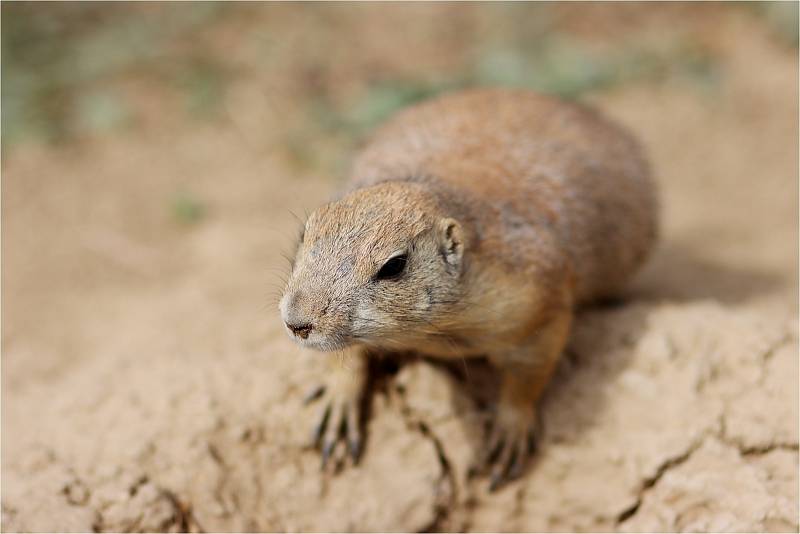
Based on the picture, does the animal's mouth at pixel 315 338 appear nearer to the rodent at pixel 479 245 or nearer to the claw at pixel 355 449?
the rodent at pixel 479 245

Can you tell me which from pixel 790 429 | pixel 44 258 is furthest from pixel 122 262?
pixel 790 429

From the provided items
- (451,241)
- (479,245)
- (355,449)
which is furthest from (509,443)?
(451,241)

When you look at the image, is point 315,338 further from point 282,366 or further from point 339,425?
point 282,366

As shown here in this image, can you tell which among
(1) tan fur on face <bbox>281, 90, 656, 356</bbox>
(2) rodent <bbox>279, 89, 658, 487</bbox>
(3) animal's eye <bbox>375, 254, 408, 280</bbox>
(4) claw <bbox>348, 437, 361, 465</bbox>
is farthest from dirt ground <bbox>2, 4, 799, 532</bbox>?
(3) animal's eye <bbox>375, 254, 408, 280</bbox>

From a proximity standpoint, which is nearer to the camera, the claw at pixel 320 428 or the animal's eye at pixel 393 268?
the animal's eye at pixel 393 268

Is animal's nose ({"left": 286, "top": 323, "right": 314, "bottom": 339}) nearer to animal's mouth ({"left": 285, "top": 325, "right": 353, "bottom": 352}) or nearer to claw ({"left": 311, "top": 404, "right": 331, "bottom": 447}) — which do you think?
animal's mouth ({"left": 285, "top": 325, "right": 353, "bottom": 352})

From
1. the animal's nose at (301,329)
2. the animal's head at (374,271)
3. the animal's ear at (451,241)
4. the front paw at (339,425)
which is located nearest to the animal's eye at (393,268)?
the animal's head at (374,271)
